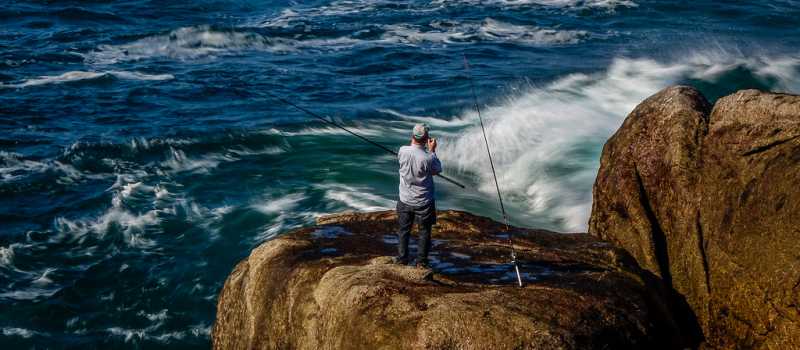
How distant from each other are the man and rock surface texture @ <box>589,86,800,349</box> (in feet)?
10.1

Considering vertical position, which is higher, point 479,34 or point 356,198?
point 479,34

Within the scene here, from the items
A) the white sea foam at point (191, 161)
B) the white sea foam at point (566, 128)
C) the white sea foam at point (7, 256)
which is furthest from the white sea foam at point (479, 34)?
the white sea foam at point (7, 256)

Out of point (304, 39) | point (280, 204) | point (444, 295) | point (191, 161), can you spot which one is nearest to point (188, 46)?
point (304, 39)

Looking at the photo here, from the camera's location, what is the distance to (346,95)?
2320 centimetres

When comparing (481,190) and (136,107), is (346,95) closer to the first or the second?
(136,107)

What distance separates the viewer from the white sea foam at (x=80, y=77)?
23.6 metres

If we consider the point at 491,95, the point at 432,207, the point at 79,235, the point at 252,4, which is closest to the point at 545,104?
the point at 491,95

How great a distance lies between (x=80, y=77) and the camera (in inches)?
959

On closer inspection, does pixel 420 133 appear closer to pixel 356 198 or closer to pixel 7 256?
pixel 356 198

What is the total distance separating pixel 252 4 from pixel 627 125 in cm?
2848

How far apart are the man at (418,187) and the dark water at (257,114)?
4741 millimetres

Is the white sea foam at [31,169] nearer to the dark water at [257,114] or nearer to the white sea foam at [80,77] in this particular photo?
the dark water at [257,114]

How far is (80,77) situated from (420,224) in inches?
762

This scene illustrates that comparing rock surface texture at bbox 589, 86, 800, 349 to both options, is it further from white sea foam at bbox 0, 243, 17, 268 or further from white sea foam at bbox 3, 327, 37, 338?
white sea foam at bbox 0, 243, 17, 268
